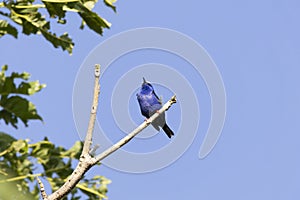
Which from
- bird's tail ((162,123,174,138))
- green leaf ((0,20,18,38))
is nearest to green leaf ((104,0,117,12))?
green leaf ((0,20,18,38))

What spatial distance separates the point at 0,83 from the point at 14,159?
100 cm

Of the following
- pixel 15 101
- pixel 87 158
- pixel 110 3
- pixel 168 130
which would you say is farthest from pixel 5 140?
pixel 87 158

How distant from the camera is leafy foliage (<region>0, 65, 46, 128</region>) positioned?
25.1 ft

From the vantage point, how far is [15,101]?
25.5 feet

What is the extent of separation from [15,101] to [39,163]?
1054mm

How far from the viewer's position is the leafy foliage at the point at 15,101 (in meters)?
7.66

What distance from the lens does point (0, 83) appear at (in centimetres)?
766

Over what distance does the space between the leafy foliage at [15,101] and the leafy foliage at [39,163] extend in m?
0.31

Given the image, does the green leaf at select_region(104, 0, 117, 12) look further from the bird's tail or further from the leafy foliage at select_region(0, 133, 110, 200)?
the bird's tail

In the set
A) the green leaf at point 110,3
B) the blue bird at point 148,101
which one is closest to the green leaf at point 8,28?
the green leaf at point 110,3

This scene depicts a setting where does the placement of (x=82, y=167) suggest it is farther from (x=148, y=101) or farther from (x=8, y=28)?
(x=8, y=28)

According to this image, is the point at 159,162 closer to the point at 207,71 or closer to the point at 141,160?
the point at 141,160

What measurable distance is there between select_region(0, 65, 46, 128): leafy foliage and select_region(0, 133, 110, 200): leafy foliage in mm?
313

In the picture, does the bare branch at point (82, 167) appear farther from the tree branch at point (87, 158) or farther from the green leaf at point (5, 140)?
the green leaf at point (5, 140)
